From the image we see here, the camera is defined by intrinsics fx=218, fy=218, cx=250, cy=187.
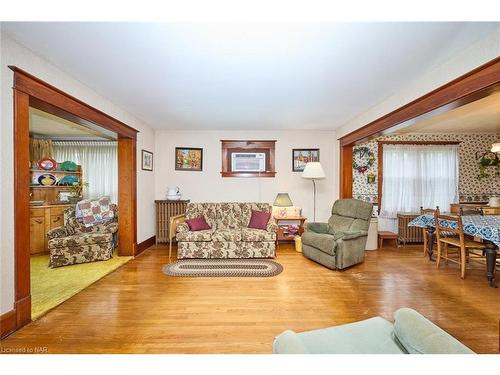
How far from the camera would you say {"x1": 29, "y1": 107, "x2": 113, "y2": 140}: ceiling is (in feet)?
12.1

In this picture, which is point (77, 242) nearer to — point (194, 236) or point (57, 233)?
point (57, 233)

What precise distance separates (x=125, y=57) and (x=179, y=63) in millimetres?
482

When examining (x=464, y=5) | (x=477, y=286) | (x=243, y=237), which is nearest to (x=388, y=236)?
(x=477, y=286)

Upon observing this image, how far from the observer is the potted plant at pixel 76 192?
442 centimetres

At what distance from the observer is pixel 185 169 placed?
15.8 feet

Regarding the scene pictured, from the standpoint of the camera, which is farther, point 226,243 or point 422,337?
point 226,243

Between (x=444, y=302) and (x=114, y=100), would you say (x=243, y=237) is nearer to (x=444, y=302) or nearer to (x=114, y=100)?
(x=444, y=302)

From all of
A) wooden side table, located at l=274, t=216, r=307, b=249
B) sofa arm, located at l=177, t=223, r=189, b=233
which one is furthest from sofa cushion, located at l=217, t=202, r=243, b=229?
wooden side table, located at l=274, t=216, r=307, b=249

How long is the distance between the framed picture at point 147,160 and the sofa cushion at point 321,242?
10.8 ft

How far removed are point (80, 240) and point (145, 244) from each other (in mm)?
1077

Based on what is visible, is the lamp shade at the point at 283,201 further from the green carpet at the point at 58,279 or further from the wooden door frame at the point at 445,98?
the green carpet at the point at 58,279

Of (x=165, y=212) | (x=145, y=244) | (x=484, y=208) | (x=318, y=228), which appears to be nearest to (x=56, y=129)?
(x=165, y=212)

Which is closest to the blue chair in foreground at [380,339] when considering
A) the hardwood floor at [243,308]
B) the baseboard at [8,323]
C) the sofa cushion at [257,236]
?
the hardwood floor at [243,308]

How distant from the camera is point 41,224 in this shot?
397 centimetres
